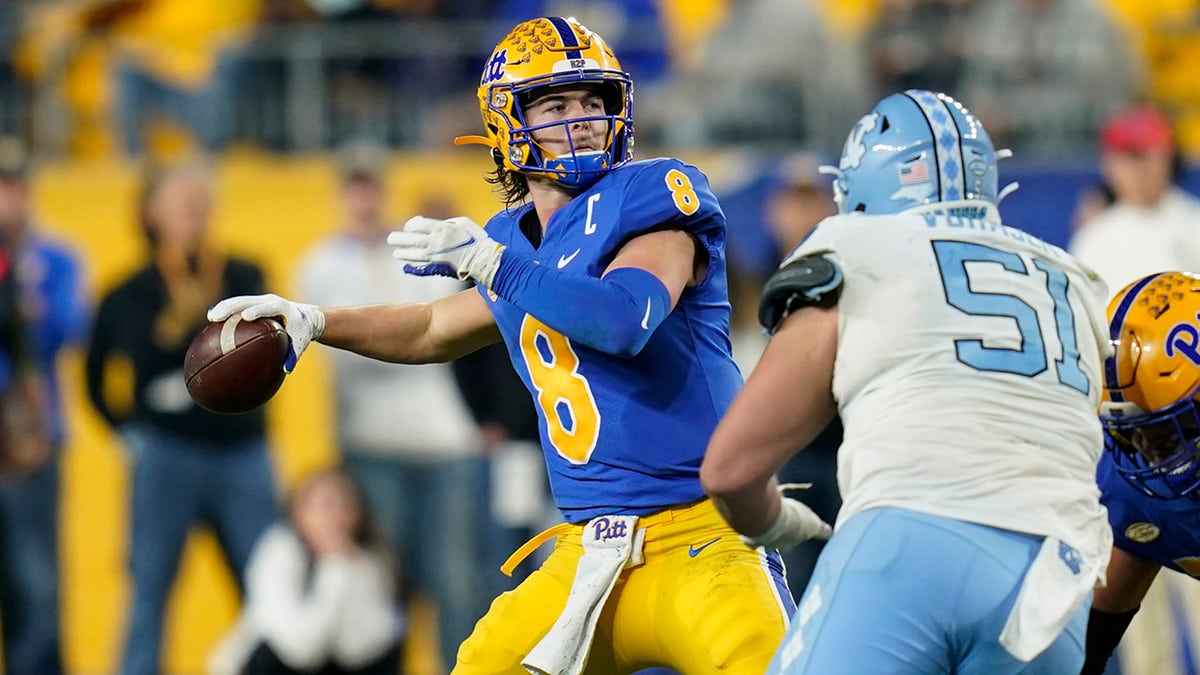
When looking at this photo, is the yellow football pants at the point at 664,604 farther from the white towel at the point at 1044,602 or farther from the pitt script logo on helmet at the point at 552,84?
the pitt script logo on helmet at the point at 552,84

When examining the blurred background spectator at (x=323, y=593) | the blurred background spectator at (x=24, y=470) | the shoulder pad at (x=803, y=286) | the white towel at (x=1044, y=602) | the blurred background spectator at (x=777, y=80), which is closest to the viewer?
the white towel at (x=1044, y=602)

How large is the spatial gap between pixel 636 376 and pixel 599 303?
31cm

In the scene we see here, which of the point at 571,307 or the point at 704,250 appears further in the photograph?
the point at 704,250

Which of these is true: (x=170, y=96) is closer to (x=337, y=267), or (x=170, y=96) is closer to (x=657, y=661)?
(x=337, y=267)

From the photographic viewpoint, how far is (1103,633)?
391 cm

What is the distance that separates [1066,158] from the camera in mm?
7676

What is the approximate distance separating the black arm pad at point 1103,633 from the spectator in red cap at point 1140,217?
99.3 inches

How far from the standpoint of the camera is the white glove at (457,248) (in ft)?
11.2

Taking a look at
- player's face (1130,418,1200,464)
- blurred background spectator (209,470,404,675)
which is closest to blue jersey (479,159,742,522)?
player's face (1130,418,1200,464)

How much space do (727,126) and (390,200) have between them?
5.19 ft

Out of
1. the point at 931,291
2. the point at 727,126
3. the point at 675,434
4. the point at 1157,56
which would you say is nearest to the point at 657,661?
the point at 675,434

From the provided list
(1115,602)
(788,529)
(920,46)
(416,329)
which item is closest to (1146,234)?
(920,46)

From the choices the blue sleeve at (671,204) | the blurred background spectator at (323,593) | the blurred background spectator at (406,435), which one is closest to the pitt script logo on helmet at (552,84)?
the blue sleeve at (671,204)

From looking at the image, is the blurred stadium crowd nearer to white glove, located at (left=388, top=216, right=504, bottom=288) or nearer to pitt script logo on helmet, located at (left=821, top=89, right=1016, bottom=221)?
white glove, located at (left=388, top=216, right=504, bottom=288)
